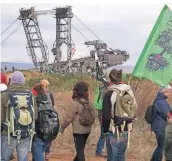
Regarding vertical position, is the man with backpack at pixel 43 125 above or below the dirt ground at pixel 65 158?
above

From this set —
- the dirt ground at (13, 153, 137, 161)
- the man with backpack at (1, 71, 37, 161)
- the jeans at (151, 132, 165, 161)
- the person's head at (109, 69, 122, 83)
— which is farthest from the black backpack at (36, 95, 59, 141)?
the dirt ground at (13, 153, 137, 161)

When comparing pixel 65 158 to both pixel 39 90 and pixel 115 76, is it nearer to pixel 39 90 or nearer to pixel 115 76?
pixel 39 90

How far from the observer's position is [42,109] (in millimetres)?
6832

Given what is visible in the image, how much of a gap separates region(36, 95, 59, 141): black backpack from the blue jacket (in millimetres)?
1744

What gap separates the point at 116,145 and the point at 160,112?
117cm

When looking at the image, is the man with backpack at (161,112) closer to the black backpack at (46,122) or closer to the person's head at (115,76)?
the person's head at (115,76)

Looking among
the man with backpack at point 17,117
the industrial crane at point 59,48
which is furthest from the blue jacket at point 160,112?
the industrial crane at point 59,48

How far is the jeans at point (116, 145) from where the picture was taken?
6.93 m

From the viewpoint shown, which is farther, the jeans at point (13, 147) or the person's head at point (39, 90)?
the person's head at point (39, 90)

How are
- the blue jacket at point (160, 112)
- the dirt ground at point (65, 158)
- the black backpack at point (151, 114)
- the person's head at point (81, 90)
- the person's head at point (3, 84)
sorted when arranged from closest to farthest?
the person's head at point (3, 84), the person's head at point (81, 90), the blue jacket at point (160, 112), the black backpack at point (151, 114), the dirt ground at point (65, 158)

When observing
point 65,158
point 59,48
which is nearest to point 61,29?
point 59,48

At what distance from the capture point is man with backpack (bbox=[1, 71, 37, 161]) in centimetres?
608

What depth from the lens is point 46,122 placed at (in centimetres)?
675

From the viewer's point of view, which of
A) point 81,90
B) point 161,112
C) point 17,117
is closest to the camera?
point 17,117
